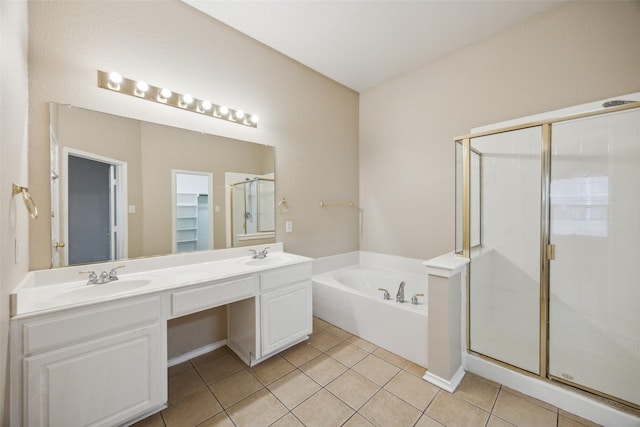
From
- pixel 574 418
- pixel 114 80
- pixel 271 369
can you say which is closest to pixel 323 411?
pixel 271 369

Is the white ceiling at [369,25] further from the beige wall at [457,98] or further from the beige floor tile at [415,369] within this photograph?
the beige floor tile at [415,369]

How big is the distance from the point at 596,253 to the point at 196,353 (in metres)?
3.22

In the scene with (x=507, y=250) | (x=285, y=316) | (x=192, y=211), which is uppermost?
(x=192, y=211)

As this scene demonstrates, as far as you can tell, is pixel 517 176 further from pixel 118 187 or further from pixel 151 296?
pixel 118 187

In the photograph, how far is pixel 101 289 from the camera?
5.04ft

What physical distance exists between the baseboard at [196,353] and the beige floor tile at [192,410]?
44 cm

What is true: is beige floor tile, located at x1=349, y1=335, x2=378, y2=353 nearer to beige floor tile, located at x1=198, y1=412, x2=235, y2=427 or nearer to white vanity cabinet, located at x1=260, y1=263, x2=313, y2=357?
white vanity cabinet, located at x1=260, y1=263, x2=313, y2=357

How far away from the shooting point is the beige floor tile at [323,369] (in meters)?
1.84

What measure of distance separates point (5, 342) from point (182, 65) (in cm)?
200

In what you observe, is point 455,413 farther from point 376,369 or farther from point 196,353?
point 196,353

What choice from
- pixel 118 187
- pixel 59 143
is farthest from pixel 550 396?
pixel 59 143

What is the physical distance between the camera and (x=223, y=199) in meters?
2.25

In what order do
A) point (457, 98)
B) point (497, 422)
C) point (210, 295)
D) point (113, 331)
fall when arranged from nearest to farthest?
point (113, 331) < point (497, 422) < point (210, 295) < point (457, 98)

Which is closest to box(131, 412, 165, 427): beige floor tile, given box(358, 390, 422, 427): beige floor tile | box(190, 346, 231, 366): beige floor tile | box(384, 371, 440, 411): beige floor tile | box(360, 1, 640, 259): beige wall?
box(190, 346, 231, 366): beige floor tile
